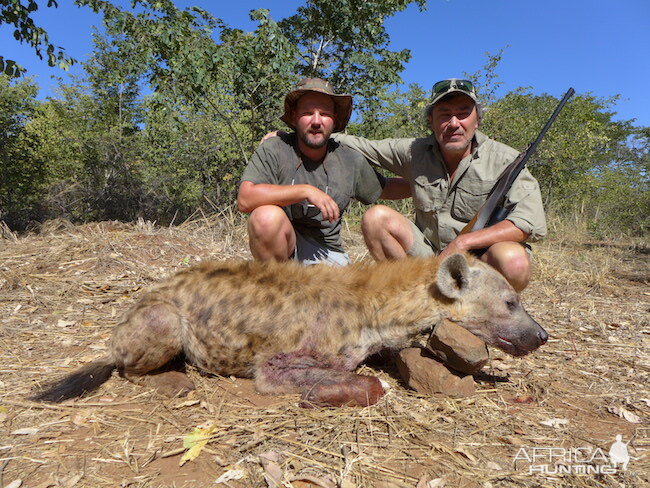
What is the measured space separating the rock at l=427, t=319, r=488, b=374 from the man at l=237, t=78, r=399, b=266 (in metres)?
1.21

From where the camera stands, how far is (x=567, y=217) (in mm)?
10367

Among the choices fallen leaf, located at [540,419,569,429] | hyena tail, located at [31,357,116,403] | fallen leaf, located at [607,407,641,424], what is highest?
fallen leaf, located at [607,407,641,424]

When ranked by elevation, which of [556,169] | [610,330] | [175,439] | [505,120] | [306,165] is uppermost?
[505,120]

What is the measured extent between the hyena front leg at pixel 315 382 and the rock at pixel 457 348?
416 millimetres

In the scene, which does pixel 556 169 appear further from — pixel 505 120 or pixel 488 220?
pixel 488 220

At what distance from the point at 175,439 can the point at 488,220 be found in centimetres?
270

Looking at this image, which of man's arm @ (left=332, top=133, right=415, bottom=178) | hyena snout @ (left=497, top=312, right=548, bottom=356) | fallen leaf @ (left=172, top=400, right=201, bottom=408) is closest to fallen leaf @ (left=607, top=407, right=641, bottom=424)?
hyena snout @ (left=497, top=312, right=548, bottom=356)

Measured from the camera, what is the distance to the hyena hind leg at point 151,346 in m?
2.61

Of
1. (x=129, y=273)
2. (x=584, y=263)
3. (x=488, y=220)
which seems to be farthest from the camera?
(x=584, y=263)

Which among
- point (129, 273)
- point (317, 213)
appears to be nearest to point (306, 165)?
point (317, 213)

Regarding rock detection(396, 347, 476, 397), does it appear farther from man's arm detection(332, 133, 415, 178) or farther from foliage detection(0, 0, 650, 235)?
foliage detection(0, 0, 650, 235)

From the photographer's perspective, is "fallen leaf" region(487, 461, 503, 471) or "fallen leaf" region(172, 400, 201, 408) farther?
"fallen leaf" region(172, 400, 201, 408)

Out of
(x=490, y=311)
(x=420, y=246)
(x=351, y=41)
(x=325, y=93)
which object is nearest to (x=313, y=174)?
(x=325, y=93)

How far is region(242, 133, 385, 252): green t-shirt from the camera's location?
12.7 ft
